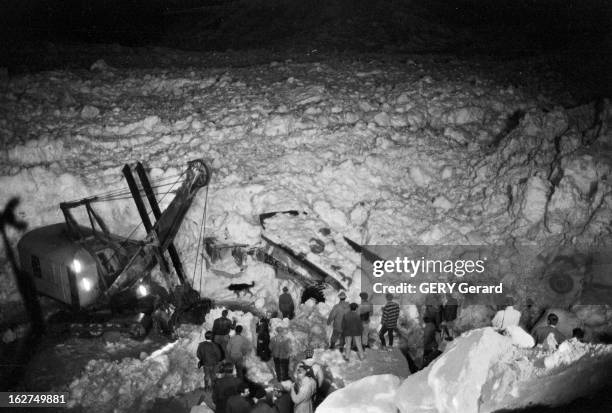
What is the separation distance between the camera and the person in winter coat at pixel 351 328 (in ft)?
30.6

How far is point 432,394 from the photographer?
21.1 feet

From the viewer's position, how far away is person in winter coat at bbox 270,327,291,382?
9.41 meters

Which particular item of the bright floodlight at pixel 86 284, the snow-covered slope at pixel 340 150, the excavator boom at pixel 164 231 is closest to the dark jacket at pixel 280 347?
the snow-covered slope at pixel 340 150

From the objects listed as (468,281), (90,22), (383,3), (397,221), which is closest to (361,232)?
(397,221)

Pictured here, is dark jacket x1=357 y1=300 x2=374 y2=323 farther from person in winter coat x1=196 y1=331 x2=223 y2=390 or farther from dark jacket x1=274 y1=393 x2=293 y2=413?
dark jacket x1=274 y1=393 x2=293 y2=413

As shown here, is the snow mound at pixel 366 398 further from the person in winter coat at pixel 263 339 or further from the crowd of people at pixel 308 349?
the person in winter coat at pixel 263 339

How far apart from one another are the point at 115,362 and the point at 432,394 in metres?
7.05

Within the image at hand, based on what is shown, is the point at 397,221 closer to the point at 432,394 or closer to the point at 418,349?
the point at 418,349

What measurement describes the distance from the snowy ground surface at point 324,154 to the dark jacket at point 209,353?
1104mm

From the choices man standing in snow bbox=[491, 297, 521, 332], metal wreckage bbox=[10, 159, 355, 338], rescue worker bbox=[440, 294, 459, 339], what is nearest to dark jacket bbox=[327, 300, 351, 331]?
metal wreckage bbox=[10, 159, 355, 338]

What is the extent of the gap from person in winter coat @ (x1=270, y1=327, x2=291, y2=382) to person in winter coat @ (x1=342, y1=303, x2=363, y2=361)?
1219 mm

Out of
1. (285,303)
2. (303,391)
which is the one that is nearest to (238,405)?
(303,391)

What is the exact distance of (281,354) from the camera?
945 cm

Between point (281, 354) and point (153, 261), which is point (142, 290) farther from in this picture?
point (281, 354)
